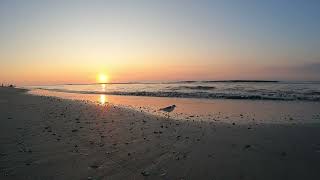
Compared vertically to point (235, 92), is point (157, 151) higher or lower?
lower

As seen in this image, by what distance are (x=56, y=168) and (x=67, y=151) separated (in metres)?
1.40

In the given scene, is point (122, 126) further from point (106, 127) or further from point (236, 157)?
point (236, 157)

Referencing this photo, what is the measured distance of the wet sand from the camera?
647 cm

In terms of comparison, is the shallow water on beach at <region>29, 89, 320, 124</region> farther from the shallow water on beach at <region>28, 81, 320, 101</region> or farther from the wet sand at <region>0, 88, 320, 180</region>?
the shallow water on beach at <region>28, 81, 320, 101</region>

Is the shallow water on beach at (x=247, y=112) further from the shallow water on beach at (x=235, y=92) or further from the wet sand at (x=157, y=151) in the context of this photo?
the shallow water on beach at (x=235, y=92)

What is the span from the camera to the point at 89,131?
36.4 ft

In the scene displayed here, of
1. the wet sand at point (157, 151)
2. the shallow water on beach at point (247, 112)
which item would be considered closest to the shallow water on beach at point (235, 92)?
the shallow water on beach at point (247, 112)

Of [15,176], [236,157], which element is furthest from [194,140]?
[15,176]

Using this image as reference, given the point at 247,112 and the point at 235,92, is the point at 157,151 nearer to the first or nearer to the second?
the point at 247,112

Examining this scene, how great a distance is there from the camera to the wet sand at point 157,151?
647cm

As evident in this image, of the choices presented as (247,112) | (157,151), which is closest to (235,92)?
(247,112)

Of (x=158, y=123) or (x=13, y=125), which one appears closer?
(x=13, y=125)

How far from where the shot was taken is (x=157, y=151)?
8344mm

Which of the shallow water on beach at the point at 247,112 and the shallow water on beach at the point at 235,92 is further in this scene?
the shallow water on beach at the point at 235,92
